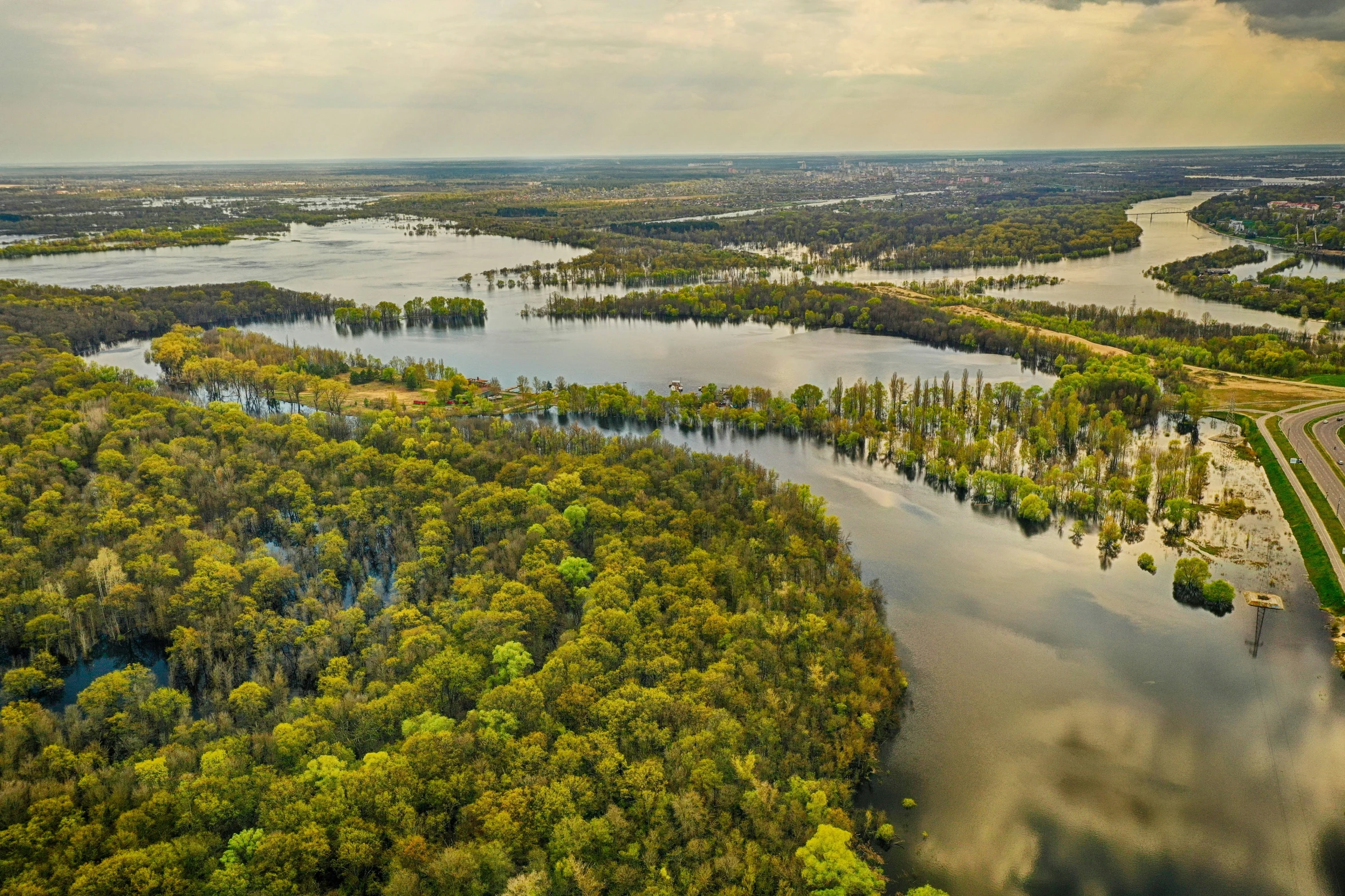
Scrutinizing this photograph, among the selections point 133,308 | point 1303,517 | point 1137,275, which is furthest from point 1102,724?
point 1137,275

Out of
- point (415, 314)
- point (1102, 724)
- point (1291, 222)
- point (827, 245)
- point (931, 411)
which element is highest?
point (1291, 222)

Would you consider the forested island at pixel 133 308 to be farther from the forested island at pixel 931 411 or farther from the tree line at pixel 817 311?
the tree line at pixel 817 311

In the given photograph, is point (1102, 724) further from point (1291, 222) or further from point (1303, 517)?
point (1291, 222)

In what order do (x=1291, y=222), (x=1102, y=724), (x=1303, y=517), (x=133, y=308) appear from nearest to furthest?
1. (x=1102, y=724)
2. (x=1303, y=517)
3. (x=133, y=308)
4. (x=1291, y=222)

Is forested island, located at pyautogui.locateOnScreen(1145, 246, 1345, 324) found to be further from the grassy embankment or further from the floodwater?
the grassy embankment

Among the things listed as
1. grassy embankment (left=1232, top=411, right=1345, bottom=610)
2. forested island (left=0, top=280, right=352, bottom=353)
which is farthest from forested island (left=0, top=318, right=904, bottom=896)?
forested island (left=0, top=280, right=352, bottom=353)
